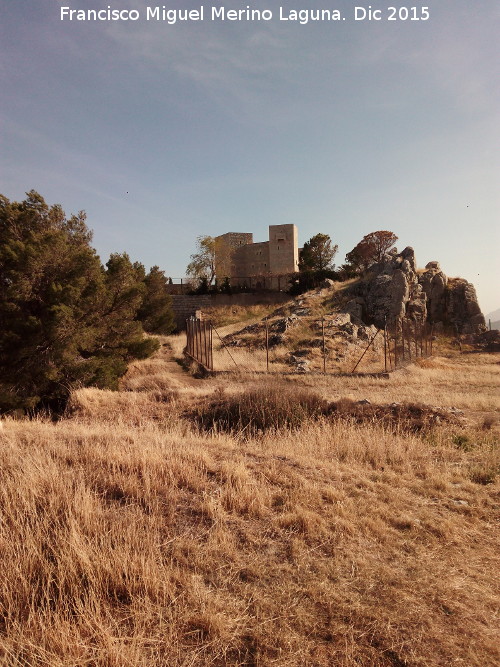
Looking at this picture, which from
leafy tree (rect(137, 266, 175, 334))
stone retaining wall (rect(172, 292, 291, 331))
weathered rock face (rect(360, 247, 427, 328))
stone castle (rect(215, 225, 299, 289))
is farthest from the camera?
stone castle (rect(215, 225, 299, 289))

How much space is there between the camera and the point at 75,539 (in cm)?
306

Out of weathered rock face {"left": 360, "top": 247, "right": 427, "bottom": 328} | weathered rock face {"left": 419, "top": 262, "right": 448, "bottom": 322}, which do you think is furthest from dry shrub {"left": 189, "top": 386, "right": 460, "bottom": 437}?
weathered rock face {"left": 419, "top": 262, "right": 448, "bottom": 322}

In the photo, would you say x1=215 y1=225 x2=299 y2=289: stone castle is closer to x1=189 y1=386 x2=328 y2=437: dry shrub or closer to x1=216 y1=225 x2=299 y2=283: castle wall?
x1=216 y1=225 x2=299 y2=283: castle wall

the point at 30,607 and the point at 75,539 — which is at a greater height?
the point at 75,539

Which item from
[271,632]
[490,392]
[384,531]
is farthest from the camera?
[490,392]

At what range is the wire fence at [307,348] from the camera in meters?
18.5

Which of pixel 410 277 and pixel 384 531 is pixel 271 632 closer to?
pixel 384 531

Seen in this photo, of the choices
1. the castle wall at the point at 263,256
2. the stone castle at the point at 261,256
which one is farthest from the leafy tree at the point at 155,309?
the castle wall at the point at 263,256

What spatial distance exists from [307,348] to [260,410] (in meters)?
13.0

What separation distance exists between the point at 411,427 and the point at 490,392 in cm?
724

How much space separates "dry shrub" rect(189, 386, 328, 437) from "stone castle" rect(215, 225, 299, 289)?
43.0m

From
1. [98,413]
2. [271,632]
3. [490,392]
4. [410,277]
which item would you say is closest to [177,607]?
[271,632]

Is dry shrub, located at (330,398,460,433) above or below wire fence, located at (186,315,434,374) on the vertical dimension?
below

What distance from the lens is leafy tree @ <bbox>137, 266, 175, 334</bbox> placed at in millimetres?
31609
